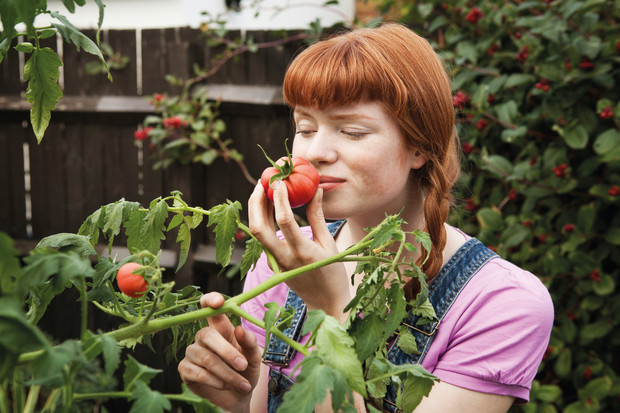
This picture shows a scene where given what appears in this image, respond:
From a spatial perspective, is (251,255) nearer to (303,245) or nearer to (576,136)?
(303,245)

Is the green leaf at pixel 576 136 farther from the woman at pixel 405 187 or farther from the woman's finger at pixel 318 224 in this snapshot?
the woman's finger at pixel 318 224

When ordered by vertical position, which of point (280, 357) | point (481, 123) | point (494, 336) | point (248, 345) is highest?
point (481, 123)

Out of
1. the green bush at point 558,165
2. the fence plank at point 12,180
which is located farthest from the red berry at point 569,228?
the fence plank at point 12,180

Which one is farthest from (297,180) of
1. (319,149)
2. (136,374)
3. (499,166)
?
(499,166)

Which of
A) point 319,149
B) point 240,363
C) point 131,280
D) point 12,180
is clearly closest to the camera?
point 131,280

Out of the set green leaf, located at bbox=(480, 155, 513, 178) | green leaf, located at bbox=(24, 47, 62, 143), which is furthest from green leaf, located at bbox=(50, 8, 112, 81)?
green leaf, located at bbox=(480, 155, 513, 178)

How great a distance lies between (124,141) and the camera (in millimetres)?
3357

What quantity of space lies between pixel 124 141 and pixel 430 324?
2.45 m

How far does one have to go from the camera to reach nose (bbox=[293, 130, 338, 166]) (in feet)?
3.74

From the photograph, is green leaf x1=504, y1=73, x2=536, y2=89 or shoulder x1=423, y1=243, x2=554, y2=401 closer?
shoulder x1=423, y1=243, x2=554, y2=401

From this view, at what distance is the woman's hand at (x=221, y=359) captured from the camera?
3.04ft

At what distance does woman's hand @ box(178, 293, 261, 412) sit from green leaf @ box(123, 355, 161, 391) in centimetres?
35

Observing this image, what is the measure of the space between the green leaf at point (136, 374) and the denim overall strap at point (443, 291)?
2.50 feet

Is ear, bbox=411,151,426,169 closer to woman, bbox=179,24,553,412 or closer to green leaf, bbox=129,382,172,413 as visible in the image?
woman, bbox=179,24,553,412
